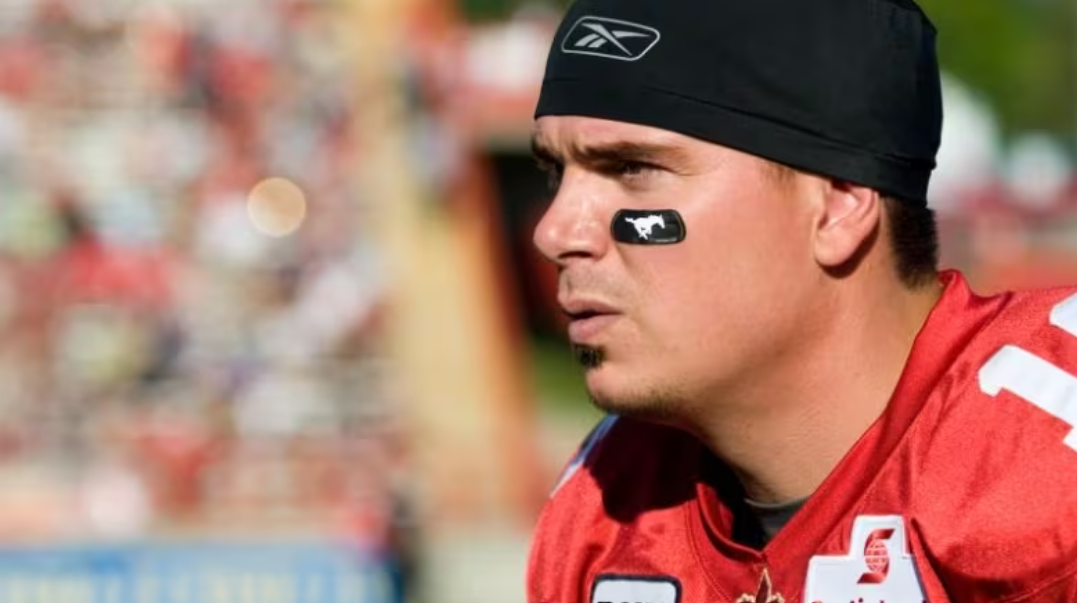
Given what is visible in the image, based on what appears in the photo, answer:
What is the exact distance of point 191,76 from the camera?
37.1ft

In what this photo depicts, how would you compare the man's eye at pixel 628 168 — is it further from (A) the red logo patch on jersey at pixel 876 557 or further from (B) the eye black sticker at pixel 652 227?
(A) the red logo patch on jersey at pixel 876 557

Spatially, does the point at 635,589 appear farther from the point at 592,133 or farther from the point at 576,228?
the point at 592,133

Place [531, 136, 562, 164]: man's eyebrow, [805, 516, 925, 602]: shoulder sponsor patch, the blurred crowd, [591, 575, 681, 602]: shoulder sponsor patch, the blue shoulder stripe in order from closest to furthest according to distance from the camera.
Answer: [805, 516, 925, 602]: shoulder sponsor patch
[531, 136, 562, 164]: man's eyebrow
[591, 575, 681, 602]: shoulder sponsor patch
the blue shoulder stripe
the blurred crowd

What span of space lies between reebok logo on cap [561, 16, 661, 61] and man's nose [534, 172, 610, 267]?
183 millimetres

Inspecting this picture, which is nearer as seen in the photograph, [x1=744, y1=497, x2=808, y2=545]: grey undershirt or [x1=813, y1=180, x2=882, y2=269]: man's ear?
[x1=813, y1=180, x2=882, y2=269]: man's ear

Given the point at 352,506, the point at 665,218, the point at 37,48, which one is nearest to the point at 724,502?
the point at 665,218

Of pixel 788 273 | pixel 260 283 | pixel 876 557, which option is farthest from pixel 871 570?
pixel 260 283

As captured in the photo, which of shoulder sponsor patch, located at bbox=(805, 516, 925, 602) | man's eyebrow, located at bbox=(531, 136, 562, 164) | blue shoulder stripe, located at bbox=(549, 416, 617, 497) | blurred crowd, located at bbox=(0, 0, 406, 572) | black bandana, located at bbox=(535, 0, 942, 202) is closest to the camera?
shoulder sponsor patch, located at bbox=(805, 516, 925, 602)

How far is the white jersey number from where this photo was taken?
232cm

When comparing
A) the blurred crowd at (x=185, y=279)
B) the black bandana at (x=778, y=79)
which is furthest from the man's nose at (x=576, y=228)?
the blurred crowd at (x=185, y=279)

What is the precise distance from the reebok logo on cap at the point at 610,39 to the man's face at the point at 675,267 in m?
0.10

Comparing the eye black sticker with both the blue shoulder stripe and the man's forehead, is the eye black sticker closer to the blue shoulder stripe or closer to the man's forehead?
the man's forehead

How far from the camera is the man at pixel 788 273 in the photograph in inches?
96.7

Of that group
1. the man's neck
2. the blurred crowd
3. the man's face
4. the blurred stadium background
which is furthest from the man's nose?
the blurred crowd
